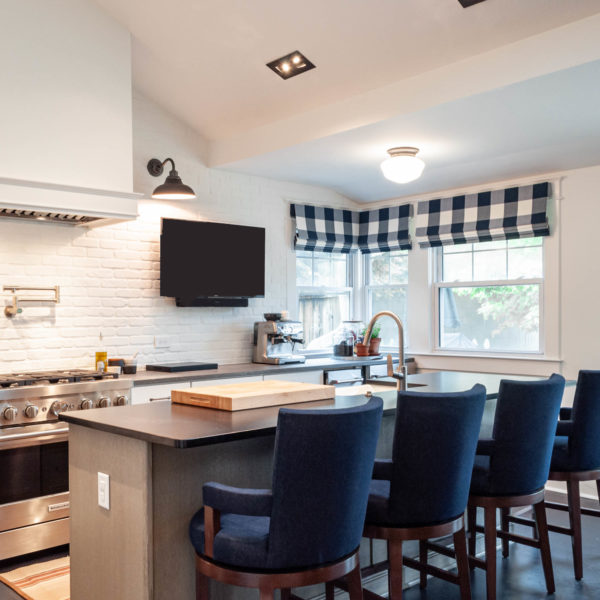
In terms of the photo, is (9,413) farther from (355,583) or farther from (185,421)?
(355,583)

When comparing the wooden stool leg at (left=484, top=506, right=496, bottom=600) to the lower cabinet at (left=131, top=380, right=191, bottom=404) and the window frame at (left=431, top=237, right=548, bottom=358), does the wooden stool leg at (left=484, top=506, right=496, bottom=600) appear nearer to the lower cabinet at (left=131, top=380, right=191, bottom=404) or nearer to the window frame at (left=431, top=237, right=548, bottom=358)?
the lower cabinet at (left=131, top=380, right=191, bottom=404)

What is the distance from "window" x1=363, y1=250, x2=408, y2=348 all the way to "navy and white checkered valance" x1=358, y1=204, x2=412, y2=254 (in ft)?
0.47

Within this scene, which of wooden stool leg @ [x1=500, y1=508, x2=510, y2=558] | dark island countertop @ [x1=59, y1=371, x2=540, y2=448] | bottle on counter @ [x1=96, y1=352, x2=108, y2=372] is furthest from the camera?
bottle on counter @ [x1=96, y1=352, x2=108, y2=372]

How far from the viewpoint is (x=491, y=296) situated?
554 cm

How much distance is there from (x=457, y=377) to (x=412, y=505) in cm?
190

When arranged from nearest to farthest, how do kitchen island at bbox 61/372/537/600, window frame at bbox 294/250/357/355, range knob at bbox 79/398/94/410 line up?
kitchen island at bbox 61/372/537/600, range knob at bbox 79/398/94/410, window frame at bbox 294/250/357/355

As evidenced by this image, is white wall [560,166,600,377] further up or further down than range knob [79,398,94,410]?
further up

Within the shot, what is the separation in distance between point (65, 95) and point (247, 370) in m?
2.20

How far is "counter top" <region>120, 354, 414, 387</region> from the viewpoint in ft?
13.7

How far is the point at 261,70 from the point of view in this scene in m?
4.24

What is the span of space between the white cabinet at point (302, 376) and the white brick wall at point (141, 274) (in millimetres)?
621

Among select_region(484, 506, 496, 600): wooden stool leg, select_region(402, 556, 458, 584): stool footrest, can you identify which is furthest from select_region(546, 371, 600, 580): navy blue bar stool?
select_region(402, 556, 458, 584): stool footrest

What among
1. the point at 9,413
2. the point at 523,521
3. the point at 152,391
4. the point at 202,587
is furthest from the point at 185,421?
the point at 523,521

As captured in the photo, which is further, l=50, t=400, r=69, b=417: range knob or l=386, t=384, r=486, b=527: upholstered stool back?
l=50, t=400, r=69, b=417: range knob
